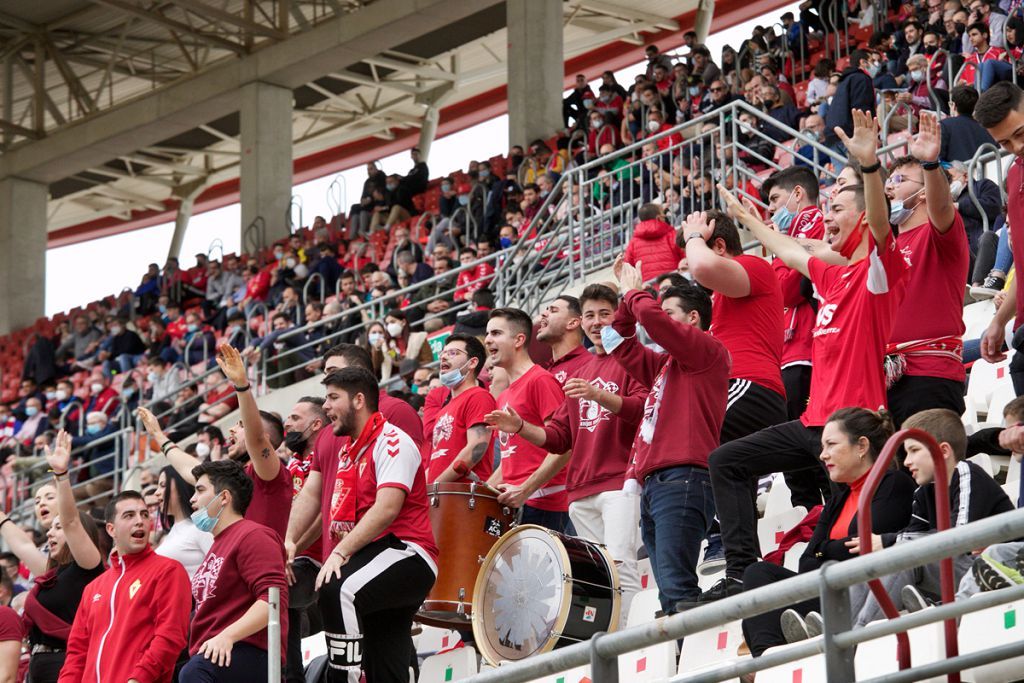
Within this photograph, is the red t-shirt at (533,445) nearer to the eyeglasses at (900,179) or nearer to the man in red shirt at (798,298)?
the man in red shirt at (798,298)

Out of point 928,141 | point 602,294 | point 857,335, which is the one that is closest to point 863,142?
point 928,141

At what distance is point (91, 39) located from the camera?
83.3ft

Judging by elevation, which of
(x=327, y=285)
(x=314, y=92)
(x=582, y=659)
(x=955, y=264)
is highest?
(x=314, y=92)

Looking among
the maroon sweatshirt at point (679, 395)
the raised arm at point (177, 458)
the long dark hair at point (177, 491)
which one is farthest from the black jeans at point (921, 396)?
the raised arm at point (177, 458)

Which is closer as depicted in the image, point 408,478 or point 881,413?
point 881,413

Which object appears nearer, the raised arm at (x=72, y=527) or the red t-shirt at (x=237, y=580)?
the red t-shirt at (x=237, y=580)

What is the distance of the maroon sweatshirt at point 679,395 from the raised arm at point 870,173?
2.89 ft

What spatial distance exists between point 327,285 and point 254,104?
5.29m

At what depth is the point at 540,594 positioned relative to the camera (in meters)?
6.47

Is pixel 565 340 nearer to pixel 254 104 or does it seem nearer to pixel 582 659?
pixel 582 659

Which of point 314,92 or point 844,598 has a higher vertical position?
point 314,92

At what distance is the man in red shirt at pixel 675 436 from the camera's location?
6.16 m

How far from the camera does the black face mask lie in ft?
25.6

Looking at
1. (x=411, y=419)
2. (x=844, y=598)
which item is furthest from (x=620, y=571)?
(x=844, y=598)
